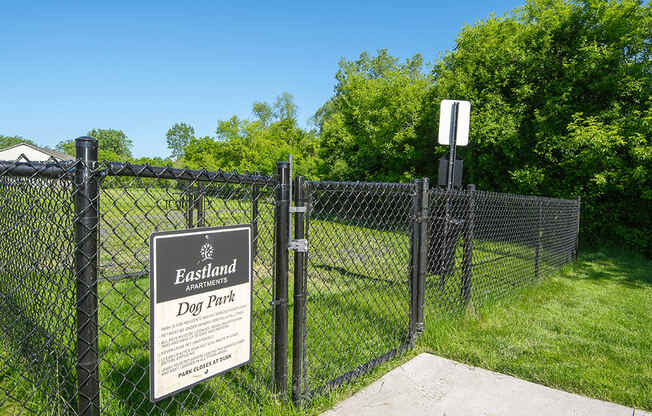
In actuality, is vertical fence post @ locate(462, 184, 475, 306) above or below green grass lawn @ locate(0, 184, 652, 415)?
above

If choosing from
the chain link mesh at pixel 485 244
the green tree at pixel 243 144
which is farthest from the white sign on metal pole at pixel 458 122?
the green tree at pixel 243 144

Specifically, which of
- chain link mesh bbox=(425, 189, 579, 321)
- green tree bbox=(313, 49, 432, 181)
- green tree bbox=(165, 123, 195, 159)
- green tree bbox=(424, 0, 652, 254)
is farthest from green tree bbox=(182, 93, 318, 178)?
green tree bbox=(165, 123, 195, 159)

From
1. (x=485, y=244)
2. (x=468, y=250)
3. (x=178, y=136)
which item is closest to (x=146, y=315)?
(x=468, y=250)

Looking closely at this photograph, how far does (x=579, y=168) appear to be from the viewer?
11172mm

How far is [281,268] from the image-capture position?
2.40 metres

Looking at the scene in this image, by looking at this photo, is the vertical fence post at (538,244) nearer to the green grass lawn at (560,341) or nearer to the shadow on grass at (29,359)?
the green grass lawn at (560,341)

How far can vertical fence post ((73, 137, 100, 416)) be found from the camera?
5.06 ft

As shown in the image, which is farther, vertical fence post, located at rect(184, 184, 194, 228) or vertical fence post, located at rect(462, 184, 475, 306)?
vertical fence post, located at rect(462, 184, 475, 306)

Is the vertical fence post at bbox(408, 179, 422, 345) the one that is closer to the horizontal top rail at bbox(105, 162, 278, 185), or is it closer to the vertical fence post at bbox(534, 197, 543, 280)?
the horizontal top rail at bbox(105, 162, 278, 185)

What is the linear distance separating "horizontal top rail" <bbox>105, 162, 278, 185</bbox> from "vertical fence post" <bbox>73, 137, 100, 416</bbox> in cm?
9

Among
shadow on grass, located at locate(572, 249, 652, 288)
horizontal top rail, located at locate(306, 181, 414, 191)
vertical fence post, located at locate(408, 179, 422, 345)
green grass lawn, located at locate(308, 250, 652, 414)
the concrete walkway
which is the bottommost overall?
shadow on grass, located at locate(572, 249, 652, 288)

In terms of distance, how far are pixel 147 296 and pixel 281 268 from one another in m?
0.74

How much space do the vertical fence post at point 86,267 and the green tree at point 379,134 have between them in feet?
51.6

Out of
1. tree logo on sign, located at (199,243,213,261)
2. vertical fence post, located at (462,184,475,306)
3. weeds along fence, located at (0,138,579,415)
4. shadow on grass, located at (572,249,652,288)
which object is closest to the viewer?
weeds along fence, located at (0,138,579,415)
